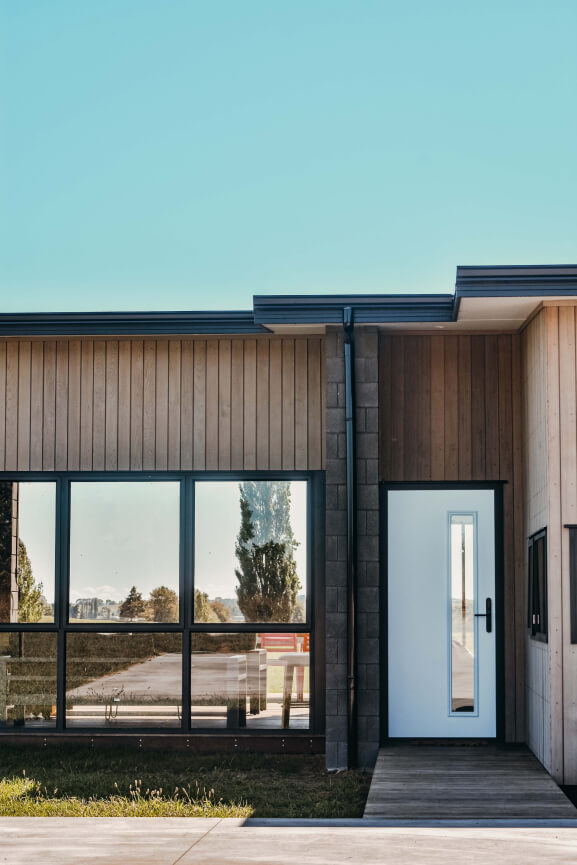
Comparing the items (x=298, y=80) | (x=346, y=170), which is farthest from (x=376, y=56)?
(x=346, y=170)

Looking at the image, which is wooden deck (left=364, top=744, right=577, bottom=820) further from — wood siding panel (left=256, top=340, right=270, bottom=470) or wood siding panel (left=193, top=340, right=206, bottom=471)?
wood siding panel (left=193, top=340, right=206, bottom=471)

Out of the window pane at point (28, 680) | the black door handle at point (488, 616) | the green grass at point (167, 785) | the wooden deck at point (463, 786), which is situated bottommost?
the green grass at point (167, 785)

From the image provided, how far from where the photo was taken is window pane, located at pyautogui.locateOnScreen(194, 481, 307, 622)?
357 inches

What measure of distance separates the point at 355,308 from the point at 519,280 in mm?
1359

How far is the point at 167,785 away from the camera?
24.7 ft

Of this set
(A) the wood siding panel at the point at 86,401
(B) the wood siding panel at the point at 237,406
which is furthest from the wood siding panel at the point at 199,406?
(A) the wood siding panel at the point at 86,401

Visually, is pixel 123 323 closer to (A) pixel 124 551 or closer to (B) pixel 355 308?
(A) pixel 124 551

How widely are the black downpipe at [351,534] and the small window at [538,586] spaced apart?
1342 mm

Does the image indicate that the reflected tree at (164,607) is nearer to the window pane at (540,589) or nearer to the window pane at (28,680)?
the window pane at (28,680)

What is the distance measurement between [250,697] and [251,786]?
1.52 m

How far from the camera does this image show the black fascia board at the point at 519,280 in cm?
723

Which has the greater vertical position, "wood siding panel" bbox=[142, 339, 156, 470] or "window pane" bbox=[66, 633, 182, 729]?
"wood siding panel" bbox=[142, 339, 156, 470]

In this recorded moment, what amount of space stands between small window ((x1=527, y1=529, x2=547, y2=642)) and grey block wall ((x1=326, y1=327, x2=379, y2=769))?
3.86 feet

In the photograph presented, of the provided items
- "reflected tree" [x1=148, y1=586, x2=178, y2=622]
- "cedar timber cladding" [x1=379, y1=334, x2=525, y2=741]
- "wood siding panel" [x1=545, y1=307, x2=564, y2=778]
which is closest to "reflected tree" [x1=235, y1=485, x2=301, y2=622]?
"reflected tree" [x1=148, y1=586, x2=178, y2=622]
